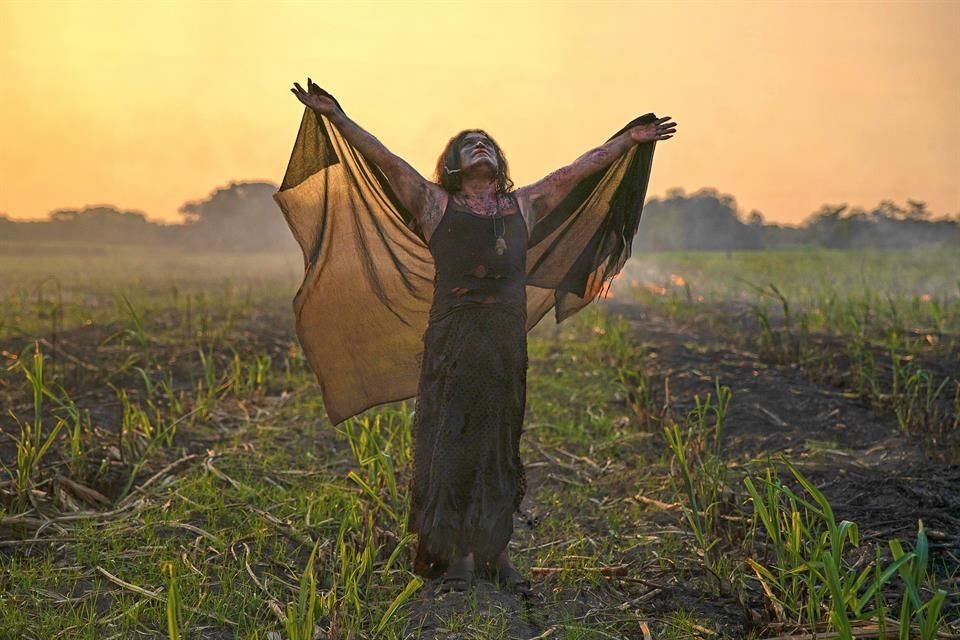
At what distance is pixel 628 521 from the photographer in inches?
197

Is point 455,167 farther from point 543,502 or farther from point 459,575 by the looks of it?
point 543,502

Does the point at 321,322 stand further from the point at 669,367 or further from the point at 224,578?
the point at 669,367

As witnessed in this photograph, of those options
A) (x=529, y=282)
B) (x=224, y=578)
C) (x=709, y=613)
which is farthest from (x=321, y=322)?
(x=709, y=613)

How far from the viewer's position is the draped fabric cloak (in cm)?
455

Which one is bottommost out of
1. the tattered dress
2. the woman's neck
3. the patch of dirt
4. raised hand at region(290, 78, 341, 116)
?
the patch of dirt

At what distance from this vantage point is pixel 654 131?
4367 mm

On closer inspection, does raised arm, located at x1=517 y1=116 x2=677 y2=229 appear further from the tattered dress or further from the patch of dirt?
the patch of dirt

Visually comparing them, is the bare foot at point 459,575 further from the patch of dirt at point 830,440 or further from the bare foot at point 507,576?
the patch of dirt at point 830,440

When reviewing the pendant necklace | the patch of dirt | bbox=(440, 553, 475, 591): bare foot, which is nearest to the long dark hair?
the pendant necklace

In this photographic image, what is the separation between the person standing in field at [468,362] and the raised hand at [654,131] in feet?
2.21

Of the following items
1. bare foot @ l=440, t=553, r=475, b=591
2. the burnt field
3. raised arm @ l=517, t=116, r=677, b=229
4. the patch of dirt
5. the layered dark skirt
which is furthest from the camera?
the patch of dirt

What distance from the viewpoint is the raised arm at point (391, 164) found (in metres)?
4.02

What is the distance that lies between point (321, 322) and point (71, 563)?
58.2 inches

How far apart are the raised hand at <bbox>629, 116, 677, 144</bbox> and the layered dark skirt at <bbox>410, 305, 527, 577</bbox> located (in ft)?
3.28
